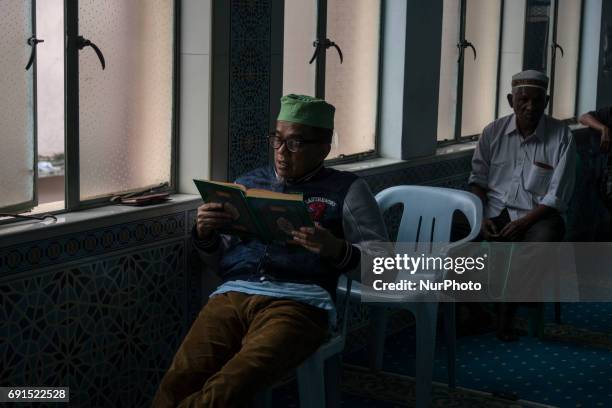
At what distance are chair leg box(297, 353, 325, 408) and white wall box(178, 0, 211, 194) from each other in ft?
2.75

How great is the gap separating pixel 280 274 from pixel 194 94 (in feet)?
2.58

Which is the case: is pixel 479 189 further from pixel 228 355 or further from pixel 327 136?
pixel 228 355

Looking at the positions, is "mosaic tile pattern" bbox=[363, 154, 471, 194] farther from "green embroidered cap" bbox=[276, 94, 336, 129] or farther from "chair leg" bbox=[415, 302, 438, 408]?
"green embroidered cap" bbox=[276, 94, 336, 129]

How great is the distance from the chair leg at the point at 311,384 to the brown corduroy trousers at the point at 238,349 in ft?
0.20

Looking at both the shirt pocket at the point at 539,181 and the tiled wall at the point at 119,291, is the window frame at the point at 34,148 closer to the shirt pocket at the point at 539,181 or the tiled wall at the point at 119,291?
the tiled wall at the point at 119,291

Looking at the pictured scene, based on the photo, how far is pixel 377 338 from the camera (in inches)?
171

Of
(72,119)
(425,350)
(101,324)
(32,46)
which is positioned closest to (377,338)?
(425,350)

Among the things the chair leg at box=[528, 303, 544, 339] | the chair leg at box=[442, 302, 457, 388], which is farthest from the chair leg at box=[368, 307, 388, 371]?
the chair leg at box=[528, 303, 544, 339]

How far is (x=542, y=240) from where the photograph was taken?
4734mm

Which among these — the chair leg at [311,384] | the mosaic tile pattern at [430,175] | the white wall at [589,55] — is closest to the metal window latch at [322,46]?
the mosaic tile pattern at [430,175]

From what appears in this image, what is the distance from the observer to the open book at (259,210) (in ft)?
9.41

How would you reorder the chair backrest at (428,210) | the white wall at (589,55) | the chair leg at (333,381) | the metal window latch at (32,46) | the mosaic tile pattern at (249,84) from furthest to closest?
the white wall at (589,55) < the chair backrest at (428,210) < the mosaic tile pattern at (249,84) < the chair leg at (333,381) < the metal window latch at (32,46)

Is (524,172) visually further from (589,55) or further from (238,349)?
(589,55)

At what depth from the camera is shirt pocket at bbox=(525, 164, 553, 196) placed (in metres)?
4.86
